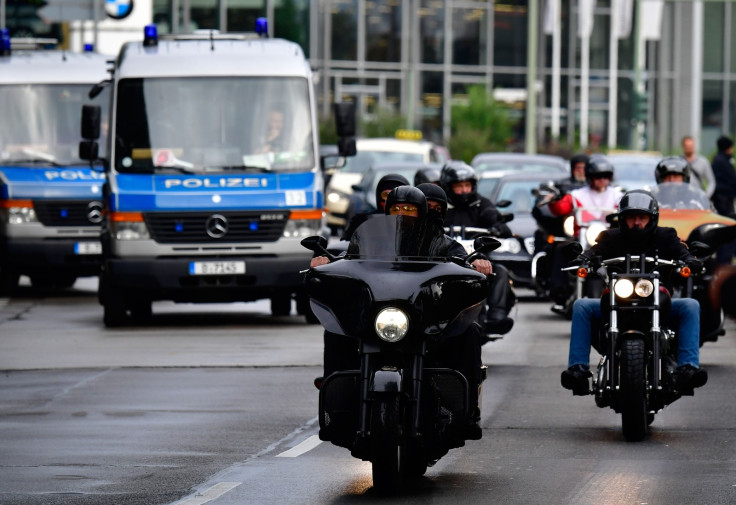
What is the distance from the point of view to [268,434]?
1078cm

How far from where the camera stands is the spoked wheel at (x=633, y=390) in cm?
1016

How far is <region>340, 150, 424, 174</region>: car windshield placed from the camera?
115 ft

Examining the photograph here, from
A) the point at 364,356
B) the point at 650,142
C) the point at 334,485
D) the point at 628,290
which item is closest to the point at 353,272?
the point at 364,356

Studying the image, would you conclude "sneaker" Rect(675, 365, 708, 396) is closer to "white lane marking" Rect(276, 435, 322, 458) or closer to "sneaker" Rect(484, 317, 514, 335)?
"white lane marking" Rect(276, 435, 322, 458)

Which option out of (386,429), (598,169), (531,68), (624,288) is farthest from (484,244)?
(531,68)

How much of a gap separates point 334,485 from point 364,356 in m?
0.81

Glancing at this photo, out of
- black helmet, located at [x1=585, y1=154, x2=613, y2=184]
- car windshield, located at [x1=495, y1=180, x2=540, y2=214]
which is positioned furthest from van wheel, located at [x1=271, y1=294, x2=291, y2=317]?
car windshield, located at [x1=495, y1=180, x2=540, y2=214]

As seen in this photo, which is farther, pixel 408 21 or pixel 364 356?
pixel 408 21

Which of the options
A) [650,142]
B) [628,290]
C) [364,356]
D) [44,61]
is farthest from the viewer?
[650,142]

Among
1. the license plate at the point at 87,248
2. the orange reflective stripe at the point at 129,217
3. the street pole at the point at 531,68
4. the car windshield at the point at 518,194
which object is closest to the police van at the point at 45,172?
the license plate at the point at 87,248

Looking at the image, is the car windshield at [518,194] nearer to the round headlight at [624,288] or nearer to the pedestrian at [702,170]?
the pedestrian at [702,170]

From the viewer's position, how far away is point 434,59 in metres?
61.6

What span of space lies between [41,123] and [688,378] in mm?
13526

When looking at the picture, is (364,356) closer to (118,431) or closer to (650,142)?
(118,431)
